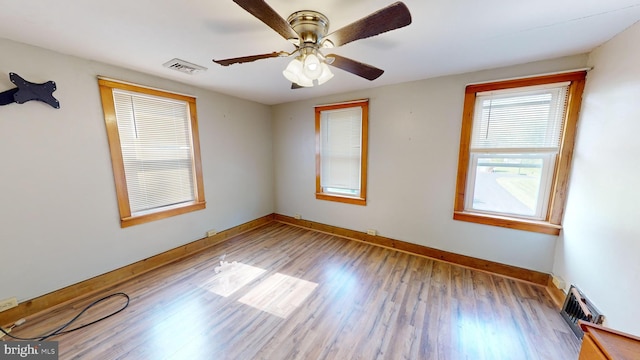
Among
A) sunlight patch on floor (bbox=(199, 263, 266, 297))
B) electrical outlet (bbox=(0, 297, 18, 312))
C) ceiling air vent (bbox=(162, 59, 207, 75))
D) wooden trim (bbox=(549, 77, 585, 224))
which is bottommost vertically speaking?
sunlight patch on floor (bbox=(199, 263, 266, 297))

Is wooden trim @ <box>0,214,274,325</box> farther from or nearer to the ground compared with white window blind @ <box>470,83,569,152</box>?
nearer to the ground

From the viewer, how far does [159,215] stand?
260 centimetres

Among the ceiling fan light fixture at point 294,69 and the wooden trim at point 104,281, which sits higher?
the ceiling fan light fixture at point 294,69

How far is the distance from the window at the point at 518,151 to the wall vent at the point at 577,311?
2.03 feet

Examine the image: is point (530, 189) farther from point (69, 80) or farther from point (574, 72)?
point (69, 80)

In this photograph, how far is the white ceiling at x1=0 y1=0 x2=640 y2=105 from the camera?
129 cm

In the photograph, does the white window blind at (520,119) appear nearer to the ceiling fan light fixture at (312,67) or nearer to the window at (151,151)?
the ceiling fan light fixture at (312,67)

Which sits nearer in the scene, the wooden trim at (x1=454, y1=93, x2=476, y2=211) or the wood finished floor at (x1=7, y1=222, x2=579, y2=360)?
the wood finished floor at (x1=7, y1=222, x2=579, y2=360)

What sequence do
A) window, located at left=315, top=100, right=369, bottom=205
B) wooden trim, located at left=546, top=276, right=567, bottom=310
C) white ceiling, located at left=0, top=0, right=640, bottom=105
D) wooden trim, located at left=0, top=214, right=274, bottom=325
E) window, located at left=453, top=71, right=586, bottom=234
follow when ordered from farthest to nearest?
window, located at left=315, top=100, right=369, bottom=205
window, located at left=453, top=71, right=586, bottom=234
wooden trim, located at left=546, top=276, right=567, bottom=310
wooden trim, located at left=0, top=214, right=274, bottom=325
white ceiling, located at left=0, top=0, right=640, bottom=105

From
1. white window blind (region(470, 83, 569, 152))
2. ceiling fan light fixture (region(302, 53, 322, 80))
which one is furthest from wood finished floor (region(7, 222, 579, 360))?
ceiling fan light fixture (region(302, 53, 322, 80))

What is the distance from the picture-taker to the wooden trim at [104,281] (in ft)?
5.89

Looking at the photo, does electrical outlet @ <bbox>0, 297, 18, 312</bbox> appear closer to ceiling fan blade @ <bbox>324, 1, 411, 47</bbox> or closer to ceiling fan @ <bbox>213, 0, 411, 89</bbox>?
ceiling fan @ <bbox>213, 0, 411, 89</bbox>

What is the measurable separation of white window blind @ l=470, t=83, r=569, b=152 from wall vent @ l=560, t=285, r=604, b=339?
1.33 meters

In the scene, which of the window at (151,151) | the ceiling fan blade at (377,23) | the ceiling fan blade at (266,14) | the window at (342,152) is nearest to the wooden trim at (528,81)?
the window at (342,152)
